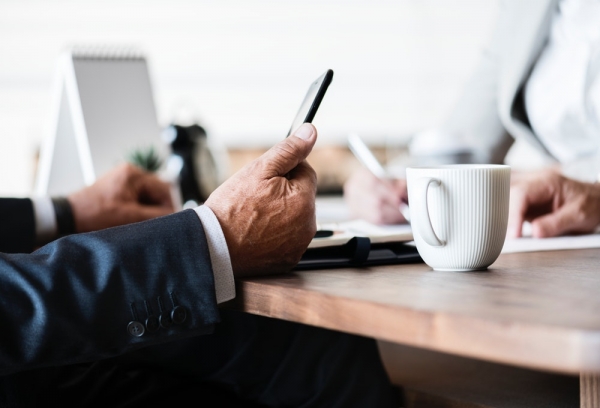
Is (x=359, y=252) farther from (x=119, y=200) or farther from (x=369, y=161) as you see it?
(x=119, y=200)

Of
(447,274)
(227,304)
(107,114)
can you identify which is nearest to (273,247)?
(227,304)

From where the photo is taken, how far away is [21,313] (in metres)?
0.66

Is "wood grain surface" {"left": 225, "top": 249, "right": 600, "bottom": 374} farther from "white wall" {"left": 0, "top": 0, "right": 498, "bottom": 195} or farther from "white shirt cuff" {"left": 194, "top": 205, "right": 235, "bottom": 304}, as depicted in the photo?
"white wall" {"left": 0, "top": 0, "right": 498, "bottom": 195}

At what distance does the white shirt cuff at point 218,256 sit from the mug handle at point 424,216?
0.21m

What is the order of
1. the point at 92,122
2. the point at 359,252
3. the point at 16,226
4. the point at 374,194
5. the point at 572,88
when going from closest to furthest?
1. the point at 359,252
2. the point at 16,226
3. the point at 374,194
4. the point at 572,88
5. the point at 92,122

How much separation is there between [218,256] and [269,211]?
0.07m

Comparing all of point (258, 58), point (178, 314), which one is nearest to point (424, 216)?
point (178, 314)

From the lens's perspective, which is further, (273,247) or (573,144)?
(573,144)

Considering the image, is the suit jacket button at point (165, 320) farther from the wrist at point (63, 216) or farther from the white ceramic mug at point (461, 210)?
the wrist at point (63, 216)

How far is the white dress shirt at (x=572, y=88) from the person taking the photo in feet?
4.81

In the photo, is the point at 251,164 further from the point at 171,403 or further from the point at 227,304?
the point at 171,403

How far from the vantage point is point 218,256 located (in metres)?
0.71

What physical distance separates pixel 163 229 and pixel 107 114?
3.86 ft

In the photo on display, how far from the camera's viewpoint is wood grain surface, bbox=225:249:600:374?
43 cm
